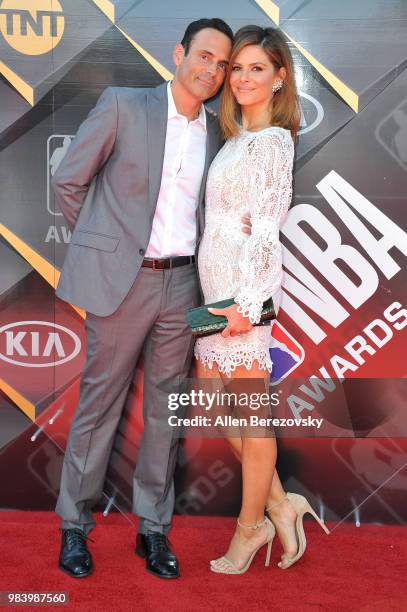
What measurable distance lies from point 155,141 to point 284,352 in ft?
3.32

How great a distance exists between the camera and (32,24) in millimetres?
2828

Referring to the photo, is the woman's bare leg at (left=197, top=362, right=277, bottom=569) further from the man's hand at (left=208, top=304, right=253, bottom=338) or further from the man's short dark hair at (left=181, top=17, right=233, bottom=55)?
the man's short dark hair at (left=181, top=17, right=233, bottom=55)

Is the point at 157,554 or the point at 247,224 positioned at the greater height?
the point at 247,224

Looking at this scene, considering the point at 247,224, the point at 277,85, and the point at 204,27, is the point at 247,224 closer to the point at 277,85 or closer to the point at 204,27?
the point at 277,85

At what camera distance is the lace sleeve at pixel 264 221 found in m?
2.29

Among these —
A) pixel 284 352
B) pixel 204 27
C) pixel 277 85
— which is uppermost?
pixel 204 27

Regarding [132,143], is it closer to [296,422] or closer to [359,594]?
[296,422]

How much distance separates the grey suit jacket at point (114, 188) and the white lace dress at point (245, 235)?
0.21m

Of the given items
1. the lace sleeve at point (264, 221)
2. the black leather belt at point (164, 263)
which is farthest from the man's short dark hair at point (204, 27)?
the black leather belt at point (164, 263)

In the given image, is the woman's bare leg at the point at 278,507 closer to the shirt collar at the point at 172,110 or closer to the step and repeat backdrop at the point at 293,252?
the step and repeat backdrop at the point at 293,252

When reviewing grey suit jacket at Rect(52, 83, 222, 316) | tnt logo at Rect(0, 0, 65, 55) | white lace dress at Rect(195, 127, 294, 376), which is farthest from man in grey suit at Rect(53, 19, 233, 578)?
tnt logo at Rect(0, 0, 65, 55)

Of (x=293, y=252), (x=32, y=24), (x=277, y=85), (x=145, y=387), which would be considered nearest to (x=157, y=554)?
(x=145, y=387)

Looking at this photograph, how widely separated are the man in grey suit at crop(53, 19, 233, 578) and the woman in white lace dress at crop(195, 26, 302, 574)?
96 millimetres

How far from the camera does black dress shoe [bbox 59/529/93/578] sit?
2.46 metres
